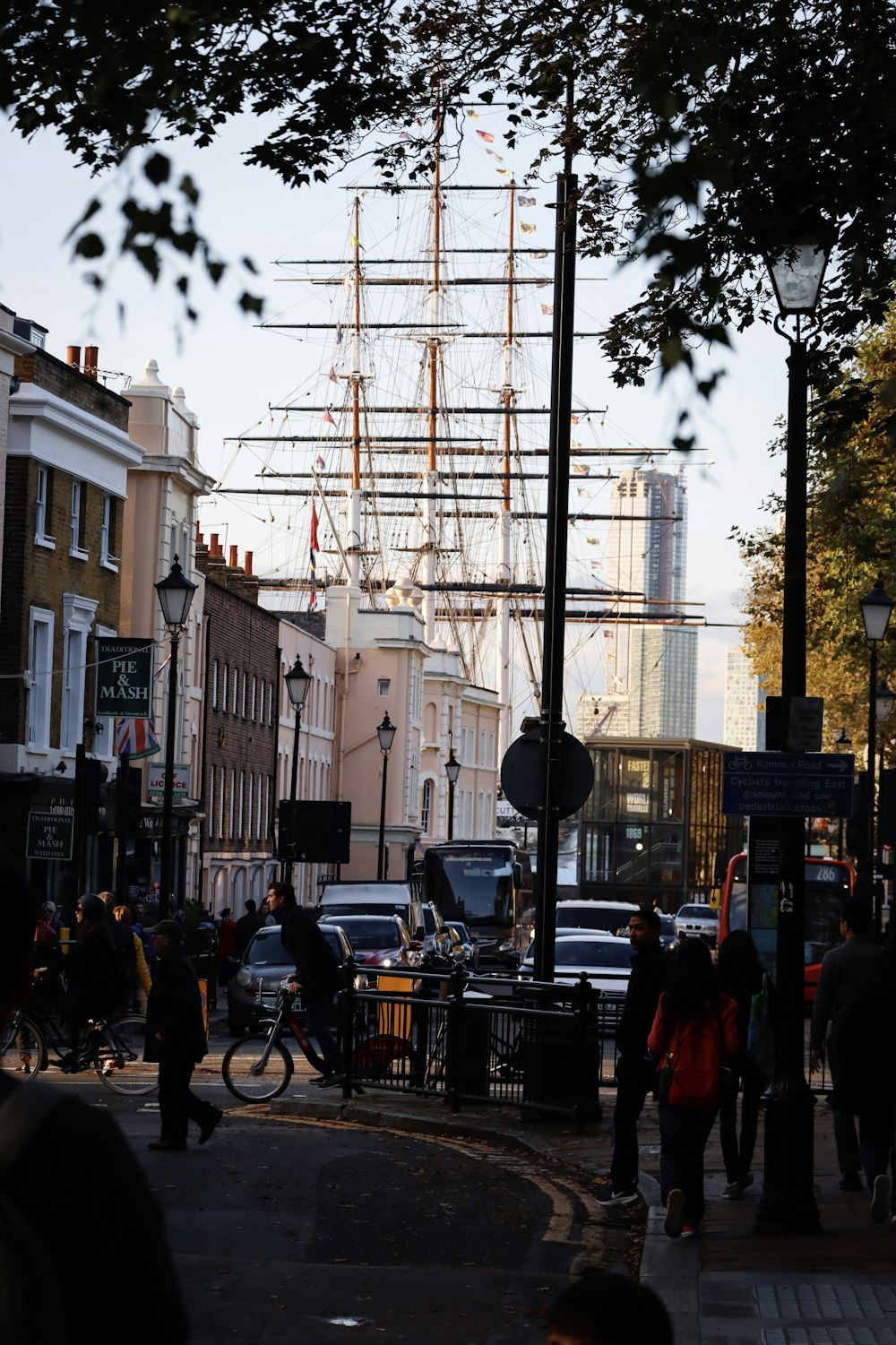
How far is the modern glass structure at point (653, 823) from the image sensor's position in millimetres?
57031

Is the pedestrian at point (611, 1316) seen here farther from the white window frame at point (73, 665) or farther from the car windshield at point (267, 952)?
the white window frame at point (73, 665)

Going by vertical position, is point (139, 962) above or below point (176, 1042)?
below

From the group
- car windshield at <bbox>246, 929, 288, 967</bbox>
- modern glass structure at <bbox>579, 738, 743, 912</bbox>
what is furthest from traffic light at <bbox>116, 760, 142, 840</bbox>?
modern glass structure at <bbox>579, 738, 743, 912</bbox>

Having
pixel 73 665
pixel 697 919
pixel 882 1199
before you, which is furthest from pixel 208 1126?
pixel 697 919

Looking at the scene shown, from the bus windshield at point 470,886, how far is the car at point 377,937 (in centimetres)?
2704

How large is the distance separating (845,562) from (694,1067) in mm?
30735

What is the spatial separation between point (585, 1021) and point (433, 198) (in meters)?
94.7

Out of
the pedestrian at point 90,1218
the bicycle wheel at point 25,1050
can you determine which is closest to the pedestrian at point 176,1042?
the bicycle wheel at point 25,1050

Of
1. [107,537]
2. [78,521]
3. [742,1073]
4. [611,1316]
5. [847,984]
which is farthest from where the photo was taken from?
[107,537]

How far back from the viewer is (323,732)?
287 ft

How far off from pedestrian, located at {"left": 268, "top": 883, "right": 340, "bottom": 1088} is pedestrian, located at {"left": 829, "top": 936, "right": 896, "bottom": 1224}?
7881 millimetres

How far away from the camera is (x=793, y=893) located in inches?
451

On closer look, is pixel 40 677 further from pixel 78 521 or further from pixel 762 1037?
pixel 762 1037

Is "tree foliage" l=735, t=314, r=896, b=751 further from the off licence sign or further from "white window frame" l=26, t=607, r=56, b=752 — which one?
"white window frame" l=26, t=607, r=56, b=752
